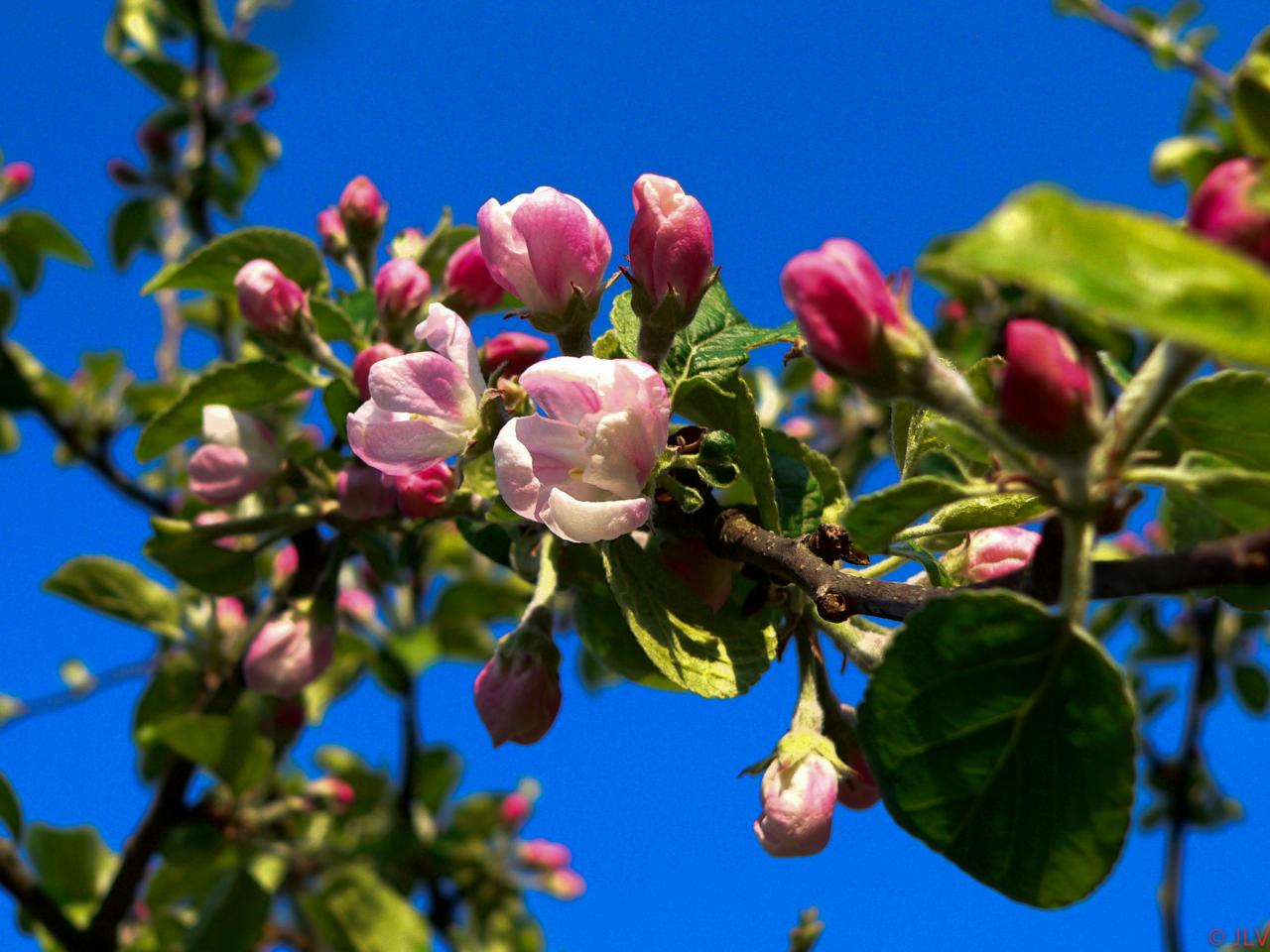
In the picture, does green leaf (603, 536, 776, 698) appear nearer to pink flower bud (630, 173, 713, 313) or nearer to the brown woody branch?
the brown woody branch

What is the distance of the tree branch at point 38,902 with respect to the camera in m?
1.64

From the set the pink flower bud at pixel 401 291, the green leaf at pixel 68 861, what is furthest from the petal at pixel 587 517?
the green leaf at pixel 68 861

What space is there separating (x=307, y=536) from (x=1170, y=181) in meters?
2.35

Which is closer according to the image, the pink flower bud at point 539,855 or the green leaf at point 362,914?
the green leaf at point 362,914

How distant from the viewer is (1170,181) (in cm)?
281

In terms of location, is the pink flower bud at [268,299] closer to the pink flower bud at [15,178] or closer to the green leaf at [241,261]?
the green leaf at [241,261]

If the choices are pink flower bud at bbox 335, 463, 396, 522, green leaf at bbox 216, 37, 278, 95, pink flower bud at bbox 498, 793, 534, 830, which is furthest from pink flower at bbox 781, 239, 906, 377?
pink flower bud at bbox 498, 793, 534, 830

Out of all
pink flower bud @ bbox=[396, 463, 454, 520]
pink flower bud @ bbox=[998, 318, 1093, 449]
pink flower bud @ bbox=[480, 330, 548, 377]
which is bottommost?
pink flower bud @ bbox=[998, 318, 1093, 449]

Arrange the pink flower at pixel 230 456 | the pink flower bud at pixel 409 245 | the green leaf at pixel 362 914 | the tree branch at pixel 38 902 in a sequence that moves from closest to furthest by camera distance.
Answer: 1. the pink flower at pixel 230 456
2. the pink flower bud at pixel 409 245
3. the tree branch at pixel 38 902
4. the green leaf at pixel 362 914

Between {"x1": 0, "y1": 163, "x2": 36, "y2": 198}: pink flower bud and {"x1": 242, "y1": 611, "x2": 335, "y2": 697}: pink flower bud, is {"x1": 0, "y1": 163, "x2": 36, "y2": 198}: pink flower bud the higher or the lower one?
the higher one

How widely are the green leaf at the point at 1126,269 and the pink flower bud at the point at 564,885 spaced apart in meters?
2.92

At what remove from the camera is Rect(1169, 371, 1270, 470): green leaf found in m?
0.76

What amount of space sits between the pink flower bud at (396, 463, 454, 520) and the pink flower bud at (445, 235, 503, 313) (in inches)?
12.4

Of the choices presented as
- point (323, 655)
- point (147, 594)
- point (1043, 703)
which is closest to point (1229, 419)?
point (1043, 703)
